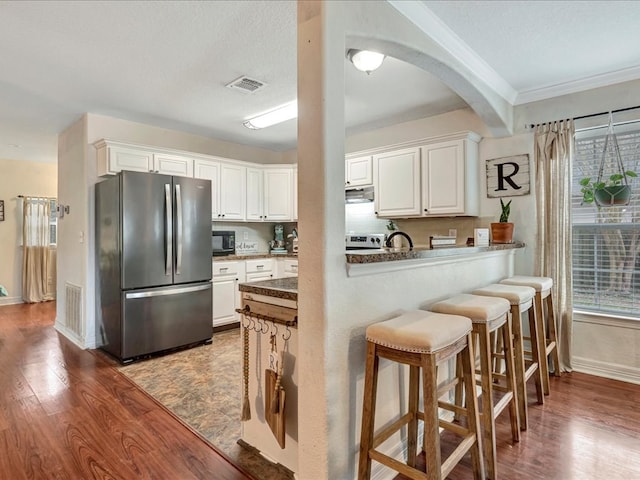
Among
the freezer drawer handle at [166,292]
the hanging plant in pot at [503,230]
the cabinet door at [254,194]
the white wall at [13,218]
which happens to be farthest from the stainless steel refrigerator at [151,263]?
the white wall at [13,218]

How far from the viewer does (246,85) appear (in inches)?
120

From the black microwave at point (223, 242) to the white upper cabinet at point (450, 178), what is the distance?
2.55m

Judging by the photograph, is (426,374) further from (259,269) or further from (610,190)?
(259,269)

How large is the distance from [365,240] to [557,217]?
1958 millimetres

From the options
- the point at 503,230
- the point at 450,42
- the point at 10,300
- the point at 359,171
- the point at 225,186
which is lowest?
the point at 10,300

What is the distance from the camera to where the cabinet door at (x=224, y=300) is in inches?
165

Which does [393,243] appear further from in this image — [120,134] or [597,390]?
[120,134]

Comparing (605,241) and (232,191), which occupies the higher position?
(232,191)

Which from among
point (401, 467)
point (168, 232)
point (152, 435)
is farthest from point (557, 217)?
point (168, 232)

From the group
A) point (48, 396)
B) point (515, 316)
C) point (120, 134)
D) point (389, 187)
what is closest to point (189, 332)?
point (48, 396)

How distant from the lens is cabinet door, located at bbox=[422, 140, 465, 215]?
11.1ft

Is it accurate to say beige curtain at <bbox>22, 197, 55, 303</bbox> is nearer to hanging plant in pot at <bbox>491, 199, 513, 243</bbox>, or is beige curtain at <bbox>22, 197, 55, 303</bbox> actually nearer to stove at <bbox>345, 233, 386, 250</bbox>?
stove at <bbox>345, 233, 386, 250</bbox>

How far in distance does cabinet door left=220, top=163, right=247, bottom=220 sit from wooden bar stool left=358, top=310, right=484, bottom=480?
340 cm

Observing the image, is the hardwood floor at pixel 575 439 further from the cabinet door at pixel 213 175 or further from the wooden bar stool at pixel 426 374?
the cabinet door at pixel 213 175
